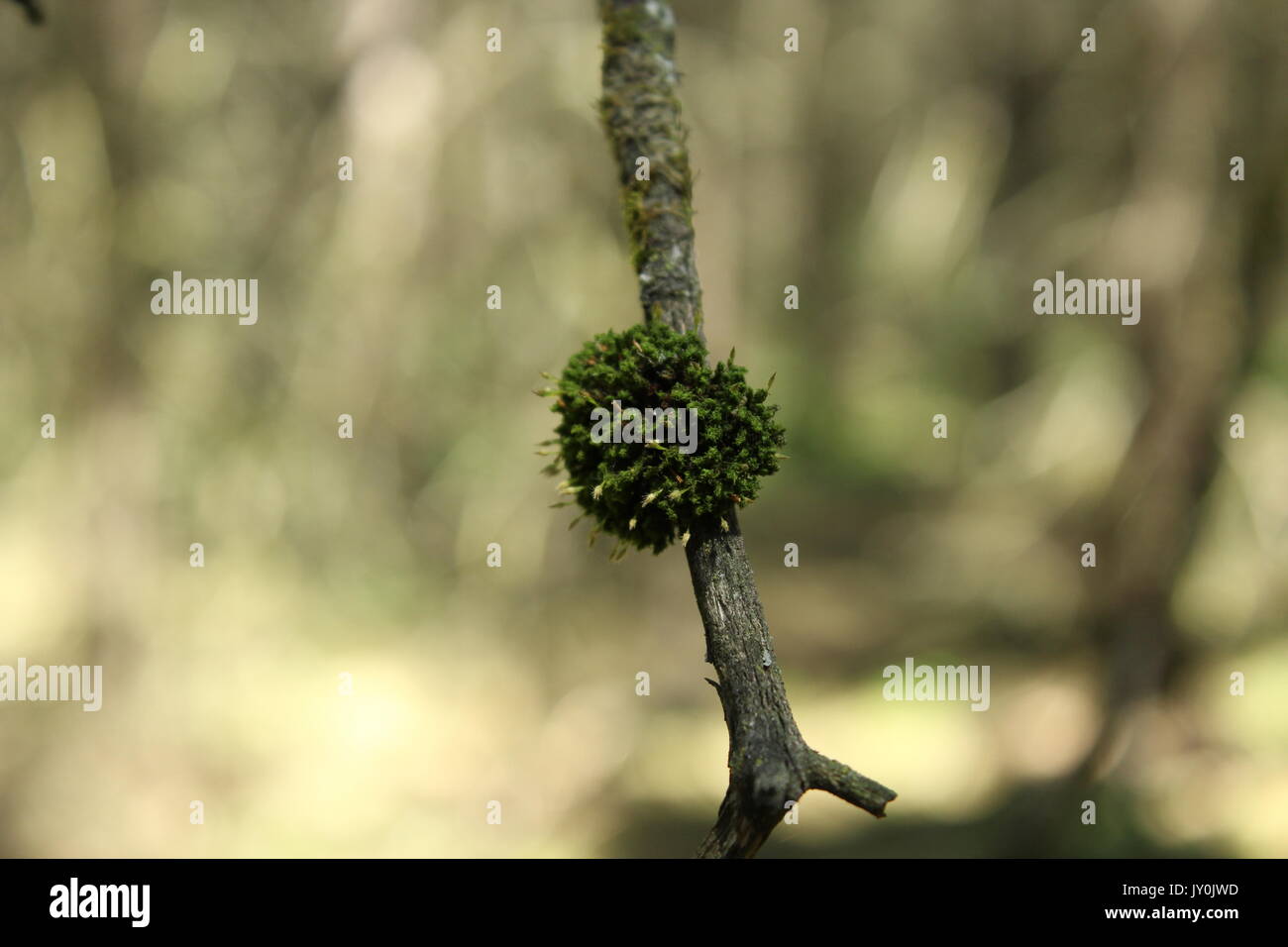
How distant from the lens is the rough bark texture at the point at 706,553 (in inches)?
59.6

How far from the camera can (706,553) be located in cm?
177

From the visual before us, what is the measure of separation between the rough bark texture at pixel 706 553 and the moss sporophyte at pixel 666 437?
0.27ft

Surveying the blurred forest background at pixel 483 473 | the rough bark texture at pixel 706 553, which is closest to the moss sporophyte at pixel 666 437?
the rough bark texture at pixel 706 553

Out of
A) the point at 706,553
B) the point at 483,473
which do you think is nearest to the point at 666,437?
Result: the point at 706,553

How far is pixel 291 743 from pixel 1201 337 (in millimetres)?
7587

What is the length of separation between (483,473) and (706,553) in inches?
240

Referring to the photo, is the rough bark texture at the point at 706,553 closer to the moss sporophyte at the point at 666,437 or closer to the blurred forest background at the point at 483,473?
the moss sporophyte at the point at 666,437

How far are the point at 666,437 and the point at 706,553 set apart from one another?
27 cm

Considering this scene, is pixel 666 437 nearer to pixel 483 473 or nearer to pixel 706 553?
pixel 706 553

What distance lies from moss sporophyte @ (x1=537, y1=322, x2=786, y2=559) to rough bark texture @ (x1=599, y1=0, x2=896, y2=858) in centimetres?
8

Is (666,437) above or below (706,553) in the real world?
above

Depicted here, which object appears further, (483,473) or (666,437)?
(483,473)

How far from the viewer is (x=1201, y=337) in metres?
5.67

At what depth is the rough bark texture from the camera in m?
1.51
